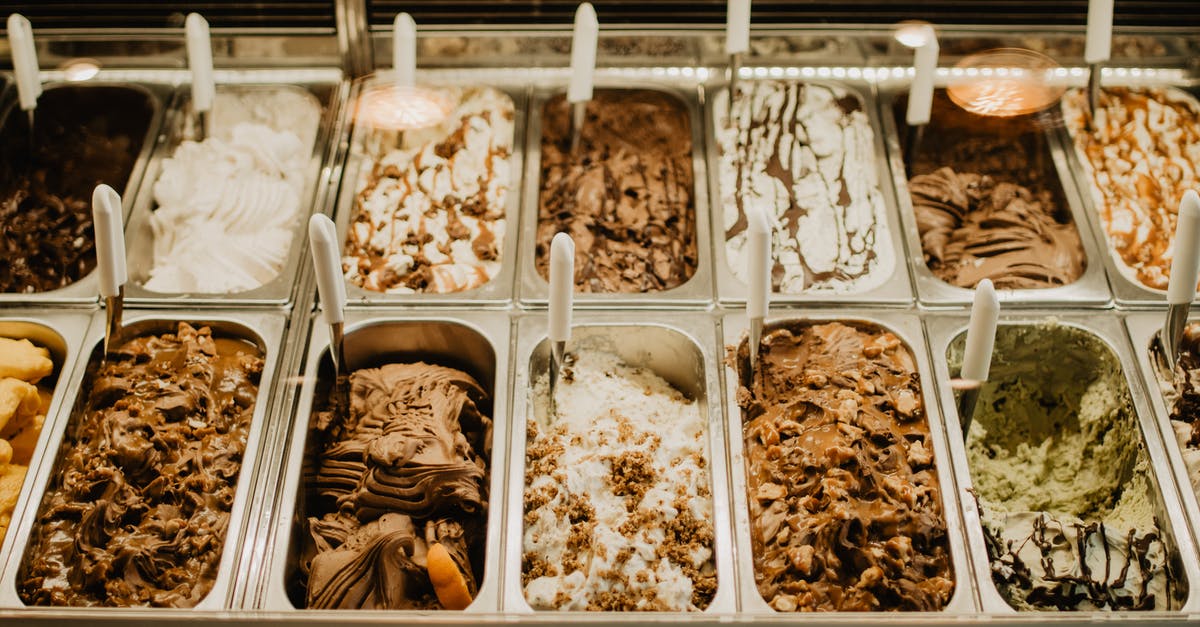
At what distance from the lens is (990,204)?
2754mm

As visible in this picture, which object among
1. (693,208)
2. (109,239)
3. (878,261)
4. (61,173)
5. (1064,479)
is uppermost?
(61,173)

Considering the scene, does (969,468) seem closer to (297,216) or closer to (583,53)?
(583,53)

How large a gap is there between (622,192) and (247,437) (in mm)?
1232

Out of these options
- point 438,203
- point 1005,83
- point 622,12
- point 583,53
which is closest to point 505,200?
point 438,203

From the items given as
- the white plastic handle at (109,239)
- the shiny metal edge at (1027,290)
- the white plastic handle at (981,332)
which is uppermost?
the shiny metal edge at (1027,290)

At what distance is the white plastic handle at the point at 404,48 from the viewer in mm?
2639

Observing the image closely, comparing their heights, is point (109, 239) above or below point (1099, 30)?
below

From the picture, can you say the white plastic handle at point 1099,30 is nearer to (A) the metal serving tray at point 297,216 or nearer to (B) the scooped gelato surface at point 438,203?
(B) the scooped gelato surface at point 438,203

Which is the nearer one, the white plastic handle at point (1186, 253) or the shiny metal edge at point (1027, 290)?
the white plastic handle at point (1186, 253)

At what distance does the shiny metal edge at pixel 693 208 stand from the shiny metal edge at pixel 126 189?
103 cm

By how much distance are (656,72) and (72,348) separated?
5.79ft

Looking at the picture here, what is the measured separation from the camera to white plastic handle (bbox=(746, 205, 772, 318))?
6.23ft

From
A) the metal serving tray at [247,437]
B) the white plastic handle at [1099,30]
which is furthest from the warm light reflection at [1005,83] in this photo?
the metal serving tray at [247,437]

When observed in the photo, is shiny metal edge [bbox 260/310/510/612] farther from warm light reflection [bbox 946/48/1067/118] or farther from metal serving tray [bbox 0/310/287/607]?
warm light reflection [bbox 946/48/1067/118]
